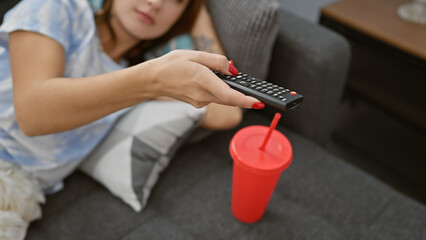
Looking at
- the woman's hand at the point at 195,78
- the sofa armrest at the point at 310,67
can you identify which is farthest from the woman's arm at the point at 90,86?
the sofa armrest at the point at 310,67

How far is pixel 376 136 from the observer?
5.44ft

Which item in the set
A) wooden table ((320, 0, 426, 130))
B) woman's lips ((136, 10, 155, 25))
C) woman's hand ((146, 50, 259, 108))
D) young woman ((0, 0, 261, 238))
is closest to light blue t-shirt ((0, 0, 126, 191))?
young woman ((0, 0, 261, 238))

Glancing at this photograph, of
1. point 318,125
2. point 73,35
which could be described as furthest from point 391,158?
point 73,35

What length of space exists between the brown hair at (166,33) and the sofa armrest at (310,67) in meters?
0.28

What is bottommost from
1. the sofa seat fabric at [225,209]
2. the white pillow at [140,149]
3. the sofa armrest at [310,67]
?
the sofa seat fabric at [225,209]

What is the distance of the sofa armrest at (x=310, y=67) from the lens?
44.2 inches

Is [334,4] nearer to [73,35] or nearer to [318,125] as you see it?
[318,125]

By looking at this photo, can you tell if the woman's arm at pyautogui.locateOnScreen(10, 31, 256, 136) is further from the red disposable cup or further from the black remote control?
the red disposable cup

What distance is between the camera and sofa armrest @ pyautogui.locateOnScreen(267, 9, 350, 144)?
1.12 metres

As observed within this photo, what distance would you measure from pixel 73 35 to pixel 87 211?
46 cm

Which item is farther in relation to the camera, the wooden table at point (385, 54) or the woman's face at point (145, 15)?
the wooden table at point (385, 54)

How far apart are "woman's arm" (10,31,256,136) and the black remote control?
0.02m

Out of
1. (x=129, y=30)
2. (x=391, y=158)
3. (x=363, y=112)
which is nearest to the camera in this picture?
(x=129, y=30)

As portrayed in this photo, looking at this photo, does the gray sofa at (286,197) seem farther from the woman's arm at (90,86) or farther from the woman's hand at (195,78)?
the woman's hand at (195,78)
